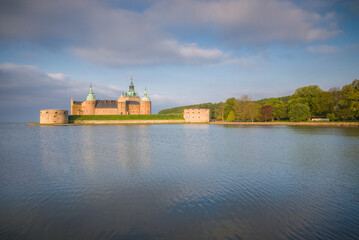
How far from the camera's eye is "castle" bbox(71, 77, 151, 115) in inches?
3094

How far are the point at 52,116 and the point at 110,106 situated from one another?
2049 centimetres

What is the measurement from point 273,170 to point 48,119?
69.1m

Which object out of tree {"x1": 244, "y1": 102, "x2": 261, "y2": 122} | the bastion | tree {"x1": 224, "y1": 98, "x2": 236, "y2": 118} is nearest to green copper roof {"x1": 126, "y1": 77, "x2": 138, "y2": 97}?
the bastion

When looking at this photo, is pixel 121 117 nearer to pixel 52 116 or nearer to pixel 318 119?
pixel 52 116

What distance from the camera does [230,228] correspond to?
5281mm

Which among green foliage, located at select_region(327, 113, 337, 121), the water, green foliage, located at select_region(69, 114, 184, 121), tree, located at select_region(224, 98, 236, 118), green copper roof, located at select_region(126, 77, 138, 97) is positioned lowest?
the water

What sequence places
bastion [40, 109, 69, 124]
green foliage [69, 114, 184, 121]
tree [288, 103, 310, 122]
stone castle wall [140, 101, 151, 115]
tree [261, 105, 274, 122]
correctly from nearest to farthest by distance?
tree [288, 103, 310, 122] → tree [261, 105, 274, 122] → bastion [40, 109, 69, 124] → green foliage [69, 114, 184, 121] → stone castle wall [140, 101, 151, 115]

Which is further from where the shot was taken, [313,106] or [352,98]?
[313,106]

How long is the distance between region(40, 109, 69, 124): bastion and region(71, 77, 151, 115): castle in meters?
13.8

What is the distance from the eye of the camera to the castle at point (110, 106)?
258ft

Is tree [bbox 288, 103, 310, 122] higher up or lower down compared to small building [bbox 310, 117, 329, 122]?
higher up

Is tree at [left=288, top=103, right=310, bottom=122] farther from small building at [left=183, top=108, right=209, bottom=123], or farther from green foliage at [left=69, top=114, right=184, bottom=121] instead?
green foliage at [left=69, top=114, right=184, bottom=121]

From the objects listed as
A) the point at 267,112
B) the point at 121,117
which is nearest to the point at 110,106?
the point at 121,117

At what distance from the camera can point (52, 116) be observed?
6391 centimetres
